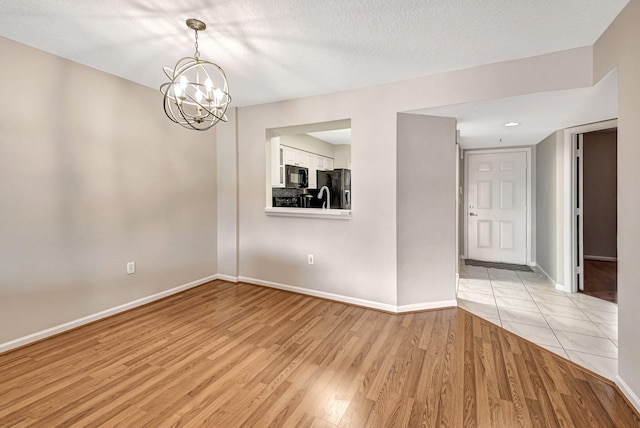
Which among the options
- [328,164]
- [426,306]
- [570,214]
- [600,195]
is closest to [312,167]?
[328,164]

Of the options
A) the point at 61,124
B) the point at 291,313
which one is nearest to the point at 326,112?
the point at 291,313

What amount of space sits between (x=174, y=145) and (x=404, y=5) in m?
2.89

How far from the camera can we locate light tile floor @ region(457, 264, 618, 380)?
2.33 metres

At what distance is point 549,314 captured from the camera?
3039mm

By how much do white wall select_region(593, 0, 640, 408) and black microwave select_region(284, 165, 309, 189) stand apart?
13.6 ft

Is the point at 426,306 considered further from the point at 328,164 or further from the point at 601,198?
the point at 601,198

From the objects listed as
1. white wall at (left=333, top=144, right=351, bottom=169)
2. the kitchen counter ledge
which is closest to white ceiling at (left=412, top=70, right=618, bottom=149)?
the kitchen counter ledge

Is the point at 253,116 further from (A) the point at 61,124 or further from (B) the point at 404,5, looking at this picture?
(B) the point at 404,5

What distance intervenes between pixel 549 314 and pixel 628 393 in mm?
1364

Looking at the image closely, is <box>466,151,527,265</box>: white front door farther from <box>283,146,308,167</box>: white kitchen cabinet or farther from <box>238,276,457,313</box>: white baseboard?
<box>283,146,308,167</box>: white kitchen cabinet

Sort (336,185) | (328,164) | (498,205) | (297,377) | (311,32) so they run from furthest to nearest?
(328,164)
(336,185)
(498,205)
(311,32)
(297,377)

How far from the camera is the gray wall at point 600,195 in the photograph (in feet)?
17.3

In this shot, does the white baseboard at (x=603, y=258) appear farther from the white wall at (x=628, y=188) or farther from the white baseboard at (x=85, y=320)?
the white baseboard at (x=85, y=320)

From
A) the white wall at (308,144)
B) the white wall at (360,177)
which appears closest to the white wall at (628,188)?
the white wall at (360,177)
